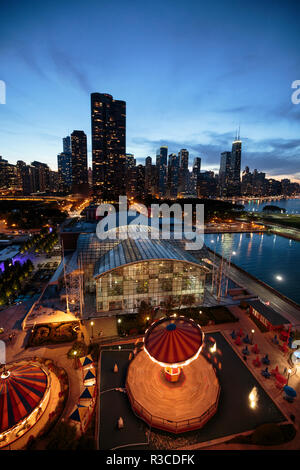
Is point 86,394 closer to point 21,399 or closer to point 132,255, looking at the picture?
point 21,399

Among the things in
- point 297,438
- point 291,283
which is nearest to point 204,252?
point 291,283

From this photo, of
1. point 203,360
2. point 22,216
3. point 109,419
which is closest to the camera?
point 109,419

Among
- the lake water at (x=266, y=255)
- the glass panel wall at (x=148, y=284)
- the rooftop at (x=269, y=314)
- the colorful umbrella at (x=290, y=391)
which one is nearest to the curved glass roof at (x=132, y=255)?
the glass panel wall at (x=148, y=284)

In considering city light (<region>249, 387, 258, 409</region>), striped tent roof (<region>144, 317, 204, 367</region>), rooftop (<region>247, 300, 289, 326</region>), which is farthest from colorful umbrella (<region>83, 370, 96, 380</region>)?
rooftop (<region>247, 300, 289, 326</region>)

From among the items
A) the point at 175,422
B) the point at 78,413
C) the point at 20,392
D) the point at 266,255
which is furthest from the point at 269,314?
the point at 266,255

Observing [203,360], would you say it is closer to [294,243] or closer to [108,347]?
[108,347]

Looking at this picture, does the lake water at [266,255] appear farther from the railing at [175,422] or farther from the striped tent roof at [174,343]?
the railing at [175,422]

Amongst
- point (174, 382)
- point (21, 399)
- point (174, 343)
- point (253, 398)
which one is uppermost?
point (174, 343)
